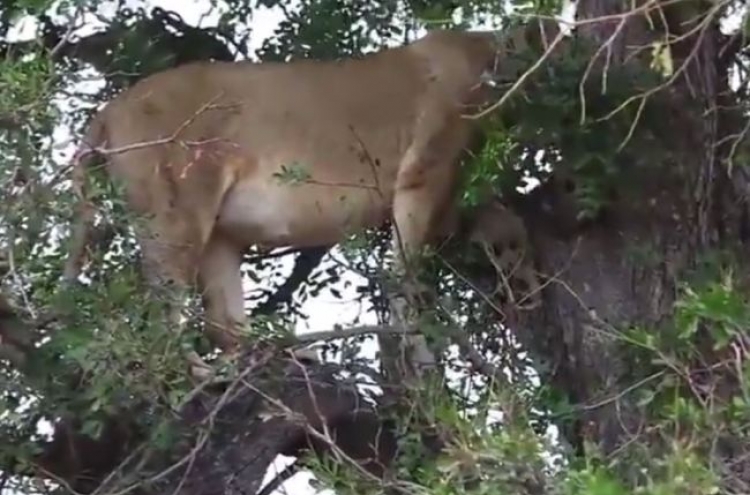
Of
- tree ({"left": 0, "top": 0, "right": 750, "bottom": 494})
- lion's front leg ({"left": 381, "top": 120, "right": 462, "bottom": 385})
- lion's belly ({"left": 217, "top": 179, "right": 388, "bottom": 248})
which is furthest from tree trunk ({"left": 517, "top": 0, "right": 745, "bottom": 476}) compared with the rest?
lion's belly ({"left": 217, "top": 179, "right": 388, "bottom": 248})

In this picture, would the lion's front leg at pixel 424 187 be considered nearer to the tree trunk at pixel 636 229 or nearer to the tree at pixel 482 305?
the tree at pixel 482 305

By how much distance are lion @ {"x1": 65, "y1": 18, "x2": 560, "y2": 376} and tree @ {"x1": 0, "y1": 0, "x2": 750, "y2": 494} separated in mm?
71

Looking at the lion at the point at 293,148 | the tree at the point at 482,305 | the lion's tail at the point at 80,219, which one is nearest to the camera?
the tree at the point at 482,305

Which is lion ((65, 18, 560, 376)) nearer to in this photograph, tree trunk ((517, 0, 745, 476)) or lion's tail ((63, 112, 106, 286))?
tree trunk ((517, 0, 745, 476))

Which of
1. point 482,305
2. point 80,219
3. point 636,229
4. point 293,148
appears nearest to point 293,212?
point 293,148

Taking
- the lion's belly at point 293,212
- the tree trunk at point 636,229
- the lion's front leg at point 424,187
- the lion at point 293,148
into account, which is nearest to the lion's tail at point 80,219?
the lion at point 293,148

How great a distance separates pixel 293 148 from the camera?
10.2ft

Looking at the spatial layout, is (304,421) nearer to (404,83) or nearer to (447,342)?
(447,342)

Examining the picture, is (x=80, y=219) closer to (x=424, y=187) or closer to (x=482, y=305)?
(x=482, y=305)

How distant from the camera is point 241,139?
305cm

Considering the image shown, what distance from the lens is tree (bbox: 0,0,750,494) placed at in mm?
2246

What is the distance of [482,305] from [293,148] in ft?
1.50

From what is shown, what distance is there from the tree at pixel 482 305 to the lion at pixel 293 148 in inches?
2.8

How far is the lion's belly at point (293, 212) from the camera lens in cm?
307
